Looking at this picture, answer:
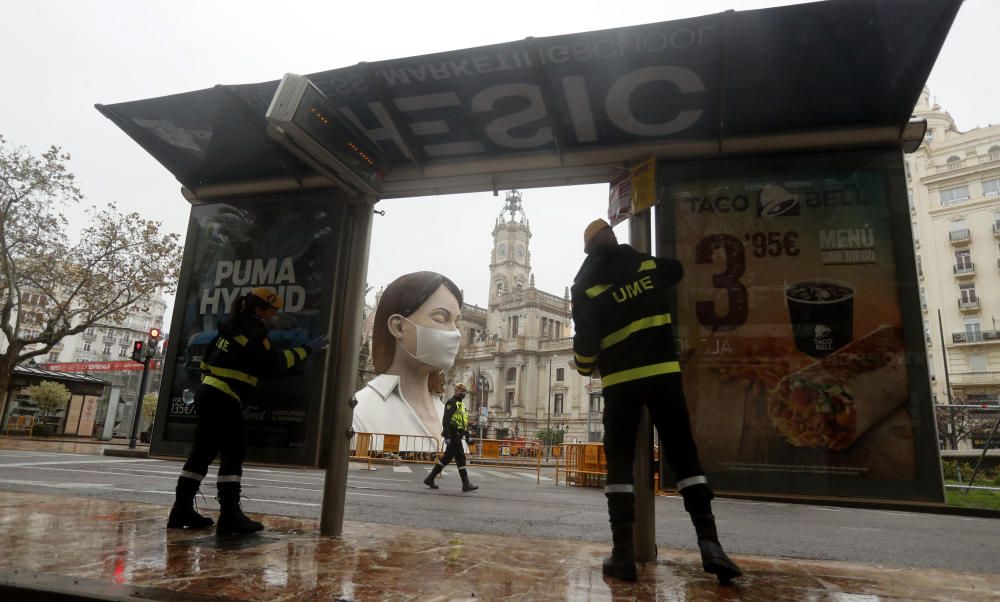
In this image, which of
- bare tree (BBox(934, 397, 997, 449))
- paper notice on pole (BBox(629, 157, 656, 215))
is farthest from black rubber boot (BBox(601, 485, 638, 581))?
bare tree (BBox(934, 397, 997, 449))

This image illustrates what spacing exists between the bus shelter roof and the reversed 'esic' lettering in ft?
3.40

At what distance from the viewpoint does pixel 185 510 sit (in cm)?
412

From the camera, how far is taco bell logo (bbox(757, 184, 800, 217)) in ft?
12.3

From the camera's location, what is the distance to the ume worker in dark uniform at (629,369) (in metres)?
3.11

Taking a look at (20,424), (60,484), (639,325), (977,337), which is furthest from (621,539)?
A: (977,337)

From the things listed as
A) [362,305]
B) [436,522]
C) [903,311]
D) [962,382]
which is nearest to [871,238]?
[903,311]

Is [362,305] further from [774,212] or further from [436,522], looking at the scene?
[774,212]

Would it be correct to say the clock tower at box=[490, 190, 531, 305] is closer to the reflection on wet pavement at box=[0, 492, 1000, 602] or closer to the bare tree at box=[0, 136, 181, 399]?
the bare tree at box=[0, 136, 181, 399]

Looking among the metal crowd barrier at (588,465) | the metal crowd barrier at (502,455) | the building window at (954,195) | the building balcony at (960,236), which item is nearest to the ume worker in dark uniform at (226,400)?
the metal crowd barrier at (588,465)

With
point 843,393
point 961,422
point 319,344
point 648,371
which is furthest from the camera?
point 961,422

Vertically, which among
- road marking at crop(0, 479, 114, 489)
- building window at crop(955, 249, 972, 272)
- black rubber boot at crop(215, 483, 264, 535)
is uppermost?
building window at crop(955, 249, 972, 272)

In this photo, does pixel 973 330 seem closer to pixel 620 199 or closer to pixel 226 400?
pixel 620 199

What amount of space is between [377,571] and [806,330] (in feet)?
9.25

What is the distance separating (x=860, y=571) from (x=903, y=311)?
150 centimetres
